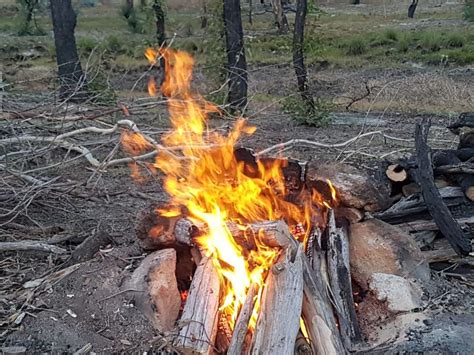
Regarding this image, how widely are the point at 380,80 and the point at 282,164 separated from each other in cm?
1420

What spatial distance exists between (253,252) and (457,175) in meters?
1.85

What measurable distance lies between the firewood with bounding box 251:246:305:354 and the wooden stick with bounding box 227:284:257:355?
0.25 feet

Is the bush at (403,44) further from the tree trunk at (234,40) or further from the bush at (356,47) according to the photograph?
the tree trunk at (234,40)

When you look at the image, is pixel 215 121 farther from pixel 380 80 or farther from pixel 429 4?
pixel 429 4

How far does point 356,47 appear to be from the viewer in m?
22.9

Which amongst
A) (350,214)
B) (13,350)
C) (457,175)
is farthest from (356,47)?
(13,350)

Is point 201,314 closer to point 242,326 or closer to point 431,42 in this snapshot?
point 242,326

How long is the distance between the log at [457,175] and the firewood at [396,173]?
1.18ft

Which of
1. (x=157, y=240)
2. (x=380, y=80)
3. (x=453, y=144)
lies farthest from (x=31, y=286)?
(x=380, y=80)

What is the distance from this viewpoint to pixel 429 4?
38.2 meters

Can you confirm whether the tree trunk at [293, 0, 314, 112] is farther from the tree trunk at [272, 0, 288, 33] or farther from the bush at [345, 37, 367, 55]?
the tree trunk at [272, 0, 288, 33]

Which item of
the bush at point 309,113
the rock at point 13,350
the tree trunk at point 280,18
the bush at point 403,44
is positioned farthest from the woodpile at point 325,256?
the tree trunk at point 280,18

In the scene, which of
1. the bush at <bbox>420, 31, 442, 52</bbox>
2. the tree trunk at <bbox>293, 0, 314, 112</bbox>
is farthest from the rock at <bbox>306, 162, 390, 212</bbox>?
the bush at <bbox>420, 31, 442, 52</bbox>

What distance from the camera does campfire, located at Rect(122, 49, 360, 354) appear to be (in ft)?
11.1
